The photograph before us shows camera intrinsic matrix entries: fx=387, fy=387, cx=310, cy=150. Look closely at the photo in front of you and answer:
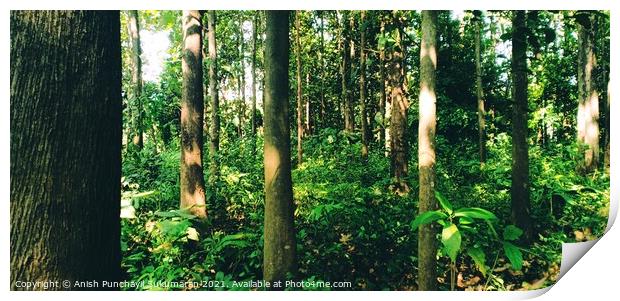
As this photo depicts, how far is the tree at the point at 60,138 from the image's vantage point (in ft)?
7.73

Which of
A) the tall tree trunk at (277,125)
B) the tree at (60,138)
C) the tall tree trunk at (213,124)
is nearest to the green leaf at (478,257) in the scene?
the tall tree trunk at (277,125)

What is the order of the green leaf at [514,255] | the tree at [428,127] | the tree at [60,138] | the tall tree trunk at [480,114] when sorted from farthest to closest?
the tall tree trunk at [480,114] → the tree at [428,127] → the green leaf at [514,255] → the tree at [60,138]

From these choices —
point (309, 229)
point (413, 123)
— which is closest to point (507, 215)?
point (309, 229)

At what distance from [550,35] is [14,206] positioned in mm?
3956

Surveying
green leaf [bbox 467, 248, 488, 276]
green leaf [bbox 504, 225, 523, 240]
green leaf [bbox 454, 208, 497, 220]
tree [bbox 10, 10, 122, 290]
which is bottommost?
green leaf [bbox 467, 248, 488, 276]

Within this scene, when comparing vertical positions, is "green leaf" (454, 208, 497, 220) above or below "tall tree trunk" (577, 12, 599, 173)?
below

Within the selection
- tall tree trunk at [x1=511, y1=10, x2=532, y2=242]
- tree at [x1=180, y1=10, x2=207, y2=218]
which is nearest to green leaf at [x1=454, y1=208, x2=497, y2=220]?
tall tree trunk at [x1=511, y1=10, x2=532, y2=242]

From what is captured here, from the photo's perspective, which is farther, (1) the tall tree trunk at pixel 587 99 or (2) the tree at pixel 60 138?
(1) the tall tree trunk at pixel 587 99

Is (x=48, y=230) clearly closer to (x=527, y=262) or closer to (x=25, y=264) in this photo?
(x=25, y=264)

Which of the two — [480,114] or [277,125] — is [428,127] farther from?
[480,114]

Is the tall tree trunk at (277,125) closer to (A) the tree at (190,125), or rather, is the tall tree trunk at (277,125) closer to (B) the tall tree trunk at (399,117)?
(A) the tree at (190,125)

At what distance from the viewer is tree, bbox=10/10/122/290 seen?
2.36 metres

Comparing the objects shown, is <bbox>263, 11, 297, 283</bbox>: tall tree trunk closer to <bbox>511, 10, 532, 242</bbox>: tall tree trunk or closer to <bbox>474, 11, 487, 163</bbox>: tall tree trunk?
<bbox>511, 10, 532, 242</bbox>: tall tree trunk

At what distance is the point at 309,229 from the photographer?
4.82 m
